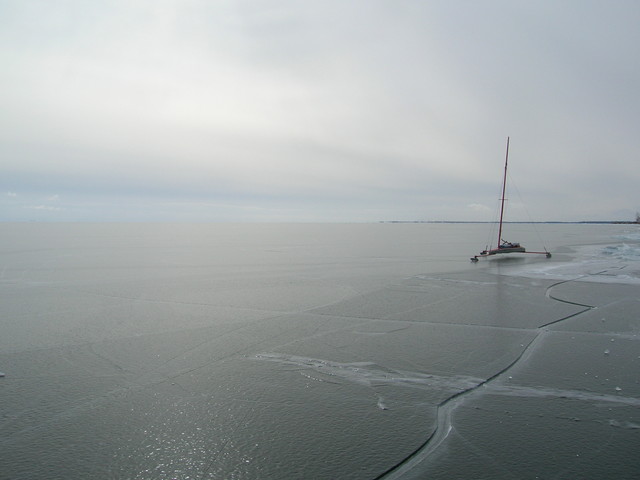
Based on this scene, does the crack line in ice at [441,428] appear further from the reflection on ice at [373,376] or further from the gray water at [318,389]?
the reflection on ice at [373,376]

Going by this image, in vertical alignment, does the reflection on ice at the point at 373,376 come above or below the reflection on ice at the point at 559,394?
below

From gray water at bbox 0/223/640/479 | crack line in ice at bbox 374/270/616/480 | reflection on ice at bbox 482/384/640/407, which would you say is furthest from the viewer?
reflection on ice at bbox 482/384/640/407

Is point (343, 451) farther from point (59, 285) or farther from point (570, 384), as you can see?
point (59, 285)

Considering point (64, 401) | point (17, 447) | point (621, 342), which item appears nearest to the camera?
point (17, 447)

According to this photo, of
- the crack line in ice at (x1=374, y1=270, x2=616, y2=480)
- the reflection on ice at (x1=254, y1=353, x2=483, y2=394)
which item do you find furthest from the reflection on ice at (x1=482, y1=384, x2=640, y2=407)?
the reflection on ice at (x1=254, y1=353, x2=483, y2=394)

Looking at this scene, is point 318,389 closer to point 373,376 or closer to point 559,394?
point 373,376

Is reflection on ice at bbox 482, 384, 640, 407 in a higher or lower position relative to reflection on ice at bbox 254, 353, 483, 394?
higher

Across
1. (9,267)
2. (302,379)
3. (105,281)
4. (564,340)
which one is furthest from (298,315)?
(9,267)

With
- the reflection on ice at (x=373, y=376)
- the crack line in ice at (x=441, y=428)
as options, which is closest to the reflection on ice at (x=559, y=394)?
the crack line in ice at (x=441, y=428)

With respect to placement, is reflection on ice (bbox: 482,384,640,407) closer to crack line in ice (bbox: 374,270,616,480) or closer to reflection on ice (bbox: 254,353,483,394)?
crack line in ice (bbox: 374,270,616,480)
